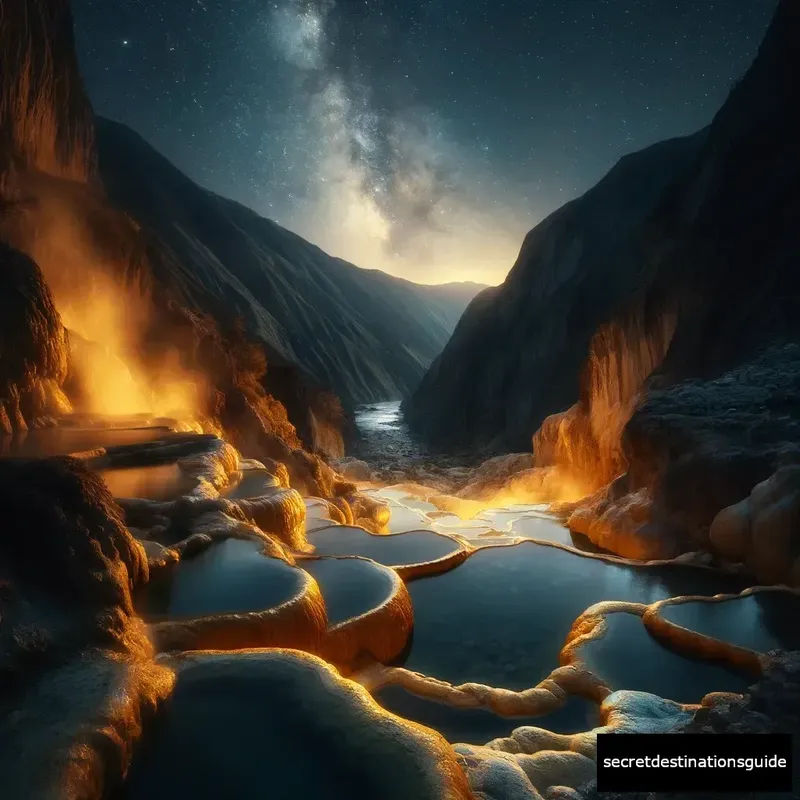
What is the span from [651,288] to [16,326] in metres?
16.7

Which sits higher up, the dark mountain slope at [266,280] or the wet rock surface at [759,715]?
the dark mountain slope at [266,280]

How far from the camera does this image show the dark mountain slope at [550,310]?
36719 millimetres

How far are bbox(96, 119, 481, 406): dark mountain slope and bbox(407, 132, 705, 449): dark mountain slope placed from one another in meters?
12.5

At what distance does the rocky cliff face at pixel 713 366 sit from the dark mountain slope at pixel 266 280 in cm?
2027

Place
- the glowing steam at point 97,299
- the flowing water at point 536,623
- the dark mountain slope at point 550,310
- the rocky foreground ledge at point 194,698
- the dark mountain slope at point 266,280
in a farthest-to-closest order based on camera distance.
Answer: the dark mountain slope at point 266,280 → the dark mountain slope at point 550,310 → the glowing steam at point 97,299 → the flowing water at point 536,623 → the rocky foreground ledge at point 194,698

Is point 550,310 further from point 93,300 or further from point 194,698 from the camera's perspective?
point 194,698

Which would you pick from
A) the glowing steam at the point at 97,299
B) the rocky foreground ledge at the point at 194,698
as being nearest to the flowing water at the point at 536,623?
the rocky foreground ledge at the point at 194,698

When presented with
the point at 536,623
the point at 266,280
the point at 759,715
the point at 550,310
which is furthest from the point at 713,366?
the point at 266,280

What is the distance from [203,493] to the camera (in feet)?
26.1

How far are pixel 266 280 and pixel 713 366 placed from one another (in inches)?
2297

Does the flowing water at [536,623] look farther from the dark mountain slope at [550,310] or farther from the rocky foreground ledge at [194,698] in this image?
the dark mountain slope at [550,310]

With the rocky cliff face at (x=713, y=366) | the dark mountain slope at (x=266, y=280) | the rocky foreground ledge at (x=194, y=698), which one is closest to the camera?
the rocky foreground ledge at (x=194, y=698)

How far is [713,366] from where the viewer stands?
47.3 ft

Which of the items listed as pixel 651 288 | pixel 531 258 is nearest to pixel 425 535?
pixel 651 288
